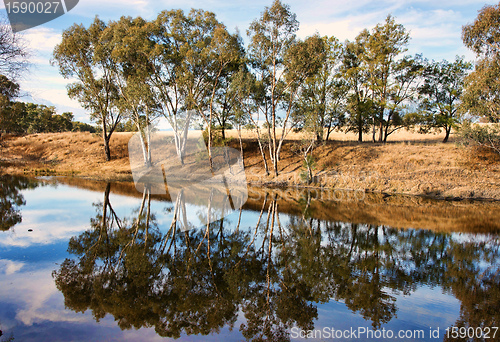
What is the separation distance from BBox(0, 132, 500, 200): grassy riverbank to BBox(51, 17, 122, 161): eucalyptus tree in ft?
20.7

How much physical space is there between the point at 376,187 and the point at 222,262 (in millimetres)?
19934

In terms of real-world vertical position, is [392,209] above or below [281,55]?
below

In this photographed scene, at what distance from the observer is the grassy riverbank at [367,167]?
78.5ft

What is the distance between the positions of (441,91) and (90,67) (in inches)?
1689

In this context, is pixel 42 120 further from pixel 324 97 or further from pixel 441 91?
pixel 441 91

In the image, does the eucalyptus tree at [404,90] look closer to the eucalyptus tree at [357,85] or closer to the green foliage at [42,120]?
the eucalyptus tree at [357,85]

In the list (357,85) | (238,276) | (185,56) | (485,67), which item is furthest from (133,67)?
(485,67)

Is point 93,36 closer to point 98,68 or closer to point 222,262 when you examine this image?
point 98,68

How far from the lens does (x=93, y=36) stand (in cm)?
3528

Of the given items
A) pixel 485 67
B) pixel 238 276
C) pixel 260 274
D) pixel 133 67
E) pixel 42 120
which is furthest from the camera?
pixel 42 120

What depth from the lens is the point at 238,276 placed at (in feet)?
27.6

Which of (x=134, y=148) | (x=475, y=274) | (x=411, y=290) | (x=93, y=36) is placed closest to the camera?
(x=411, y=290)

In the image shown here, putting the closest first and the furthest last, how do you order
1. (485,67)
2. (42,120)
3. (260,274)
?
(260,274) → (485,67) → (42,120)

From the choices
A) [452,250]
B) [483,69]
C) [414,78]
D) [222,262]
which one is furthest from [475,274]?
[414,78]
